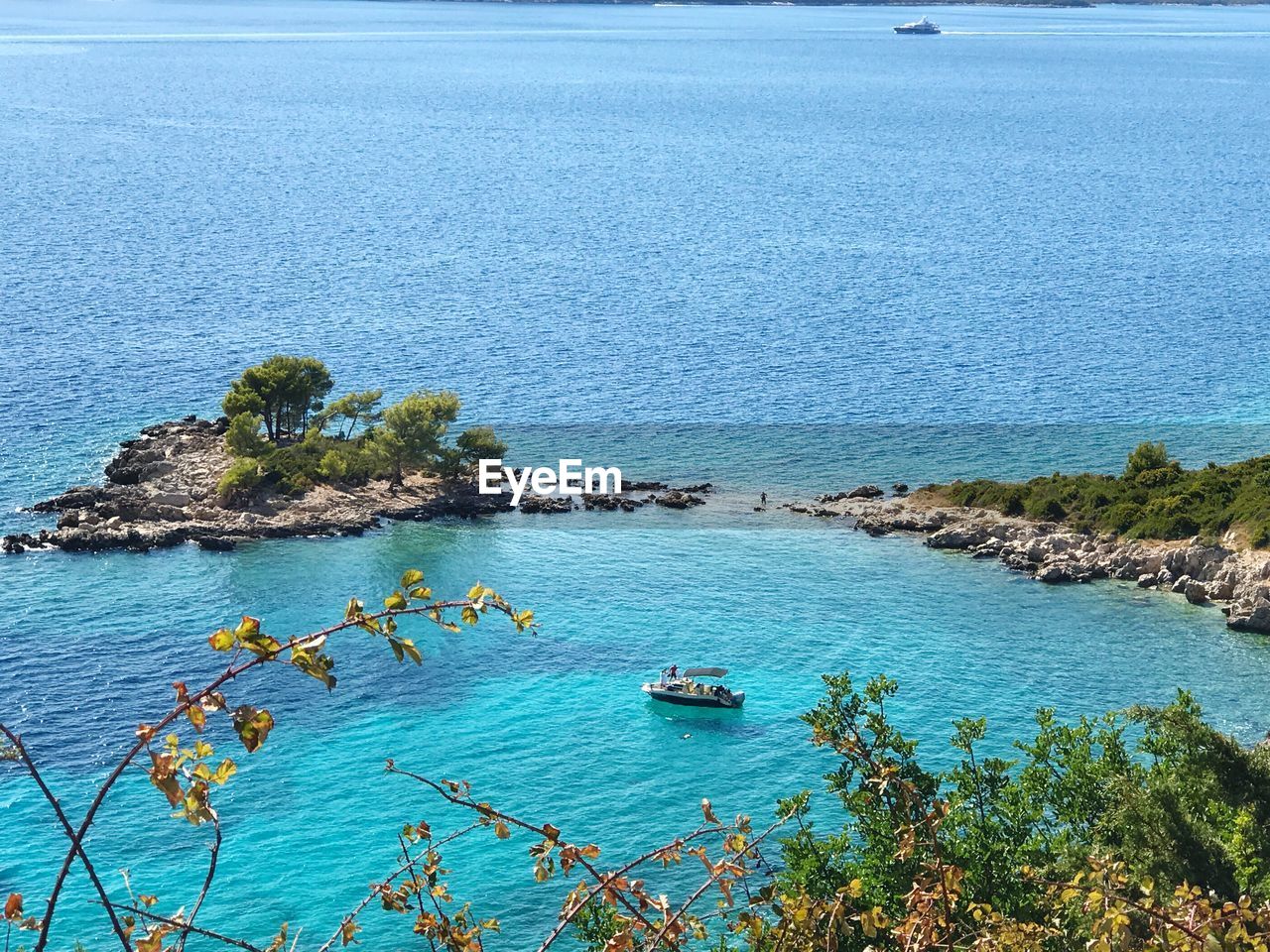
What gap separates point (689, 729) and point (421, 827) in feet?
121

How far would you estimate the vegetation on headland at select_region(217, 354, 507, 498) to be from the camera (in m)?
66.4

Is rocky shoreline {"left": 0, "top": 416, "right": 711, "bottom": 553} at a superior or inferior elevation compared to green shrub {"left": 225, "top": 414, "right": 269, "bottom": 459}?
inferior

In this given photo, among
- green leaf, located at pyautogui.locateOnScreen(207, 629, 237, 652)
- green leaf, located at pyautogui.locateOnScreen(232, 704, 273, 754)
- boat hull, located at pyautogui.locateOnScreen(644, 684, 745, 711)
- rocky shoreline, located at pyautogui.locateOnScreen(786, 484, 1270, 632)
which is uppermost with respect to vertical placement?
green leaf, located at pyautogui.locateOnScreen(207, 629, 237, 652)

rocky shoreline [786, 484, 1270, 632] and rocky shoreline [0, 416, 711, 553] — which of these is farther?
rocky shoreline [0, 416, 711, 553]

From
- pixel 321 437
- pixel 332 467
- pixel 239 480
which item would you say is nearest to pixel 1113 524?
pixel 332 467

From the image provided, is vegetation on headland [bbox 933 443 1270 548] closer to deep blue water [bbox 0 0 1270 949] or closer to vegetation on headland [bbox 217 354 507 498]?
deep blue water [bbox 0 0 1270 949]

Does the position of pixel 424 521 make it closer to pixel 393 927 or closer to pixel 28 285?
pixel 393 927

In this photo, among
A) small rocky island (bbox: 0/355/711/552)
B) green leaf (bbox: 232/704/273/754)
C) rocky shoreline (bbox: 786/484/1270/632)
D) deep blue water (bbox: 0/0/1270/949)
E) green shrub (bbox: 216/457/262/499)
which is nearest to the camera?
green leaf (bbox: 232/704/273/754)

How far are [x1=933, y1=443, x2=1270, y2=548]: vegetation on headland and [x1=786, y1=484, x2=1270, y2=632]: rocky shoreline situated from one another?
0.73 m

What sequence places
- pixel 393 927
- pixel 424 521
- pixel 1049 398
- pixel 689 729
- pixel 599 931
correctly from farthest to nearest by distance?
1. pixel 1049 398
2. pixel 424 521
3. pixel 689 729
4. pixel 393 927
5. pixel 599 931

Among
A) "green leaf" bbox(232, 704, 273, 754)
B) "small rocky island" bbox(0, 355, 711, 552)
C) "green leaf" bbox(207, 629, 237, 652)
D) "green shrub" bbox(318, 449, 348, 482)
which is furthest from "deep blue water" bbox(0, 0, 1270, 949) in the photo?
"green leaf" bbox(232, 704, 273, 754)

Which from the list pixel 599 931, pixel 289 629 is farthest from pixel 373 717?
pixel 599 931

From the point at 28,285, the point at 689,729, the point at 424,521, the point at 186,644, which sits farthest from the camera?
the point at 28,285

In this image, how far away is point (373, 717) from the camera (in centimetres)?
4722
